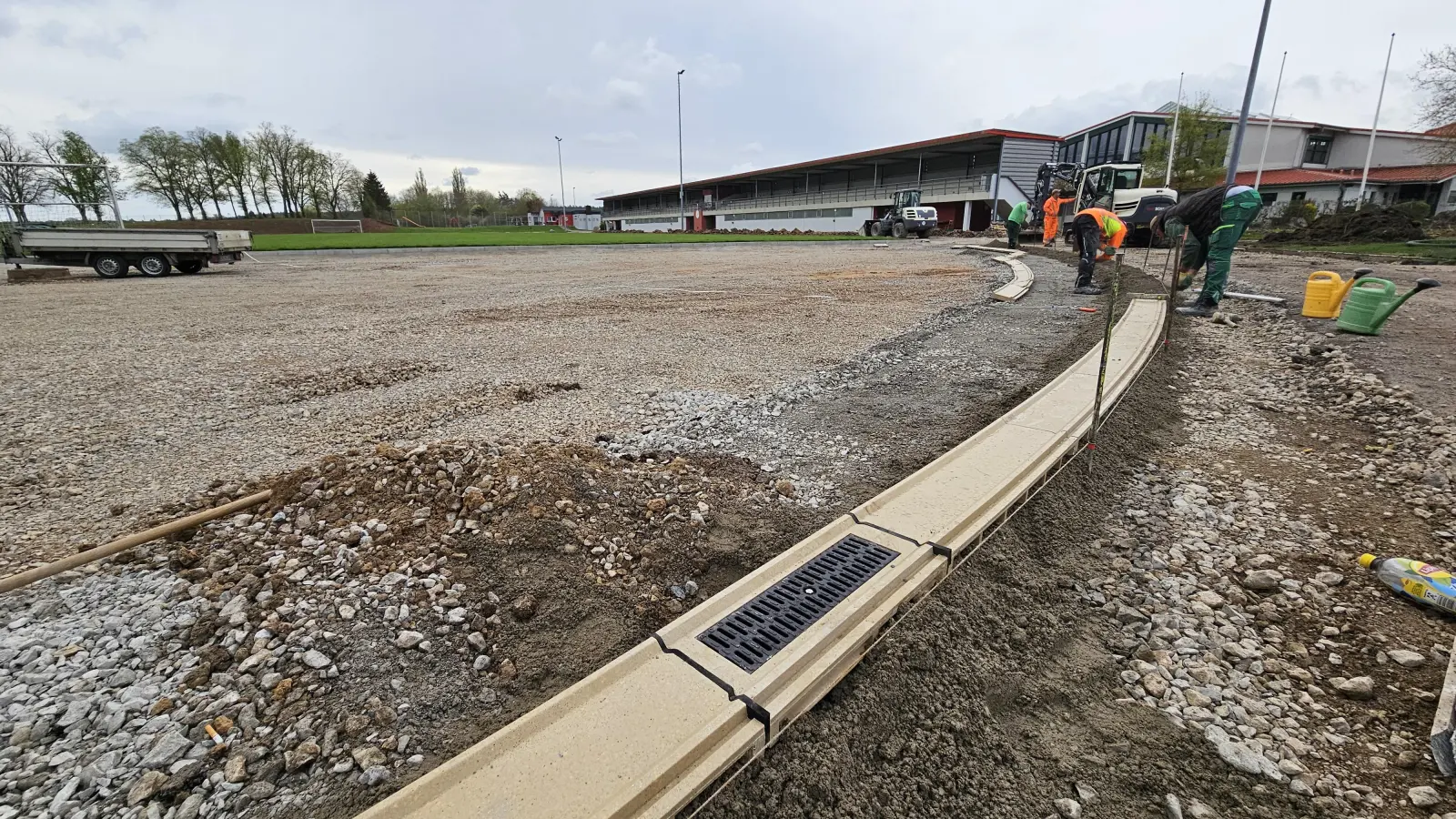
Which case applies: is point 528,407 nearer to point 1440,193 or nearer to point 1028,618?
point 1028,618

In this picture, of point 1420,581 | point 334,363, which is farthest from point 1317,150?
point 334,363

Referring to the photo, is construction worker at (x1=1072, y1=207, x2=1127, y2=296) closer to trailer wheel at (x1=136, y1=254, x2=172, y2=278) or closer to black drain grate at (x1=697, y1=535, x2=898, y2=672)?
black drain grate at (x1=697, y1=535, x2=898, y2=672)

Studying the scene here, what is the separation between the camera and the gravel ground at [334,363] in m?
3.81

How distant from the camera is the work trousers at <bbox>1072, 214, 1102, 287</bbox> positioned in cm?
1023

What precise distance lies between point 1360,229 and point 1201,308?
20.1 metres

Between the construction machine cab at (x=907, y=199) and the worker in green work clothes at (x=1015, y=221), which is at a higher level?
the construction machine cab at (x=907, y=199)

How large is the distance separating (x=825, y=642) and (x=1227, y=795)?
124 centimetres

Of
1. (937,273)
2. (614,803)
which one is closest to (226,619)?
(614,803)

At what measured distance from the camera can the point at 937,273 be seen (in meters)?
14.5

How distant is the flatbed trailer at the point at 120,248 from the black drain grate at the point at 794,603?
65.2ft

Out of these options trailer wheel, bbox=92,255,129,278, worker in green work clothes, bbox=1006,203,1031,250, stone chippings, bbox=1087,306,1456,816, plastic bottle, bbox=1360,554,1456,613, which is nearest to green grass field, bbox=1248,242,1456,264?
worker in green work clothes, bbox=1006,203,1031,250

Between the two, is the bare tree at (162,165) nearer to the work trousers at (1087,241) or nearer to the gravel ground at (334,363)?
the gravel ground at (334,363)

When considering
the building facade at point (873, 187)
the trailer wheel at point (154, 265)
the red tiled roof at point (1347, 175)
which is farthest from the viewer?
the building facade at point (873, 187)

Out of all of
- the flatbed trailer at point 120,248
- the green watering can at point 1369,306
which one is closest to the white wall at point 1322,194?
the green watering can at point 1369,306
